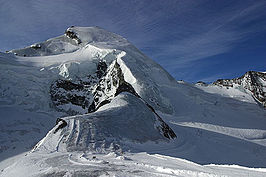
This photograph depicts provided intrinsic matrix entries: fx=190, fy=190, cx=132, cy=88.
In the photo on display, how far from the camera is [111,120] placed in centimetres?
1323

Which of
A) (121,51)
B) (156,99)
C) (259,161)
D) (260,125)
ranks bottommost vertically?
(260,125)

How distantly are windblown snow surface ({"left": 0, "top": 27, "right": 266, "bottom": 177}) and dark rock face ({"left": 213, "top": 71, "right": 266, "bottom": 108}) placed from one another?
212 cm

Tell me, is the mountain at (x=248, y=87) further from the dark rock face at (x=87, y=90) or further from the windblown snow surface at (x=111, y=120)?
the dark rock face at (x=87, y=90)

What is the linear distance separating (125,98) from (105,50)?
23.3 metres

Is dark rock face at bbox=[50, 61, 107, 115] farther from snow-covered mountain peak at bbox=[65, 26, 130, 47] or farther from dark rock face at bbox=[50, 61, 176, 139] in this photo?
snow-covered mountain peak at bbox=[65, 26, 130, 47]

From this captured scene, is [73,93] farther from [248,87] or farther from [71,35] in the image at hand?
[248,87]

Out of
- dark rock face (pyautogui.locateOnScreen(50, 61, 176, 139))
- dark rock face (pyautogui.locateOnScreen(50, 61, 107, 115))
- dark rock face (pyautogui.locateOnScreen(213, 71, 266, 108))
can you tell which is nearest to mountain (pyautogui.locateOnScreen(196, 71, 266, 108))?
dark rock face (pyautogui.locateOnScreen(213, 71, 266, 108))

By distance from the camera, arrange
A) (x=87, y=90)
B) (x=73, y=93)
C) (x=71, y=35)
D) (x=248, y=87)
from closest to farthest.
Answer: (x=73, y=93) → (x=87, y=90) → (x=248, y=87) → (x=71, y=35)

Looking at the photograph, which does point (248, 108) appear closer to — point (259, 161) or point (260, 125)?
point (260, 125)

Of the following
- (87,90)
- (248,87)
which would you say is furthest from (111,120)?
(248,87)

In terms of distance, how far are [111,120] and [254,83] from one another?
41958 millimetres

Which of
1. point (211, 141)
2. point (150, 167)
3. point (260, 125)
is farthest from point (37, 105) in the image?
point (260, 125)

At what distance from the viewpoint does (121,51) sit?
38.5 metres

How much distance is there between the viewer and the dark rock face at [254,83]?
39.5 m
